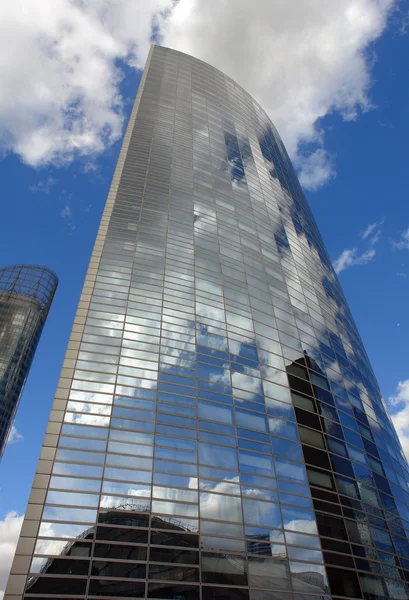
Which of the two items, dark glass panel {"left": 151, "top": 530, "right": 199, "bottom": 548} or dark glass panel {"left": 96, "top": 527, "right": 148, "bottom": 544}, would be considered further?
dark glass panel {"left": 151, "top": 530, "right": 199, "bottom": 548}

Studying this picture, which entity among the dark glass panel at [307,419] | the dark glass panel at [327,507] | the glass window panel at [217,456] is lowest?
the dark glass panel at [327,507]

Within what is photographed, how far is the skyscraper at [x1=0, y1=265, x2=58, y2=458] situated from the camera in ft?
414

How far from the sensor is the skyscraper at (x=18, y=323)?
12625cm

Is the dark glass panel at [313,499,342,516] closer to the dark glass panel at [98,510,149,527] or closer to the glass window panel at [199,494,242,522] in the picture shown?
the glass window panel at [199,494,242,522]

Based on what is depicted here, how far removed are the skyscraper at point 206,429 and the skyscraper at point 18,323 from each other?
95533 millimetres

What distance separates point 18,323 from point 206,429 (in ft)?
385

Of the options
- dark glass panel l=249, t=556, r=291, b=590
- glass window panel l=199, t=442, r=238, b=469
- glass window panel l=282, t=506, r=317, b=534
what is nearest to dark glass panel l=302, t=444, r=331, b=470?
glass window panel l=282, t=506, r=317, b=534

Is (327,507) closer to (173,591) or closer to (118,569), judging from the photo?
(173,591)

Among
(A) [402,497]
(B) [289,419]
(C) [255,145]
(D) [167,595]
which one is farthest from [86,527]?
(C) [255,145]

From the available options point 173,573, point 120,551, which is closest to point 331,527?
point 173,573

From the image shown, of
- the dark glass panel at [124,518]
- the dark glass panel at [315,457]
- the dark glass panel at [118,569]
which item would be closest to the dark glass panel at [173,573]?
the dark glass panel at [118,569]

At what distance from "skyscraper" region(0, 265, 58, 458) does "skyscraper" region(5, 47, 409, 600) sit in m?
95.5

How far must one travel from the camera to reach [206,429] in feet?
92.1

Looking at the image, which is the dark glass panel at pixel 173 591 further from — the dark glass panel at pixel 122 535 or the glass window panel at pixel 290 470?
the glass window panel at pixel 290 470
